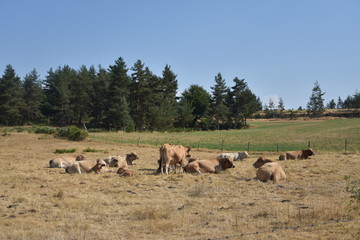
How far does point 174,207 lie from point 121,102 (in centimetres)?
6311

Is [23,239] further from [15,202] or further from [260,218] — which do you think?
[260,218]

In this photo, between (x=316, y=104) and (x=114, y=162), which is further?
(x=316, y=104)

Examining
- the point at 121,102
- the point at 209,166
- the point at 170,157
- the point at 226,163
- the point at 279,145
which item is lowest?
the point at 279,145

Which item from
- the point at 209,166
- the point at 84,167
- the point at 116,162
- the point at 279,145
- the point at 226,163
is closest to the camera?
the point at 209,166

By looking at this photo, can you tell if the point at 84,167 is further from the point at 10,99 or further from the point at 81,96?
the point at 10,99

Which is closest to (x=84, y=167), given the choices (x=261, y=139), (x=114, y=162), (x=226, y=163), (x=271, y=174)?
(x=114, y=162)

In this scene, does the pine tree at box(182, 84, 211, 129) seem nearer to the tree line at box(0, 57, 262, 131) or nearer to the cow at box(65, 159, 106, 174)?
the tree line at box(0, 57, 262, 131)

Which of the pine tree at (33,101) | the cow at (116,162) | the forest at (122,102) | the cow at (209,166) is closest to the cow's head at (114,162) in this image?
the cow at (116,162)

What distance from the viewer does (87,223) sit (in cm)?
794

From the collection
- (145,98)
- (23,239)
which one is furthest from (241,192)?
(145,98)

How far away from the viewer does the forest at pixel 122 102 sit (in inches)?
3051

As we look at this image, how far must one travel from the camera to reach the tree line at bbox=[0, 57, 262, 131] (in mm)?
77438

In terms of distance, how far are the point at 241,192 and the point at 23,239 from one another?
7347mm

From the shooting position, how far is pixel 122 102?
70.9m
